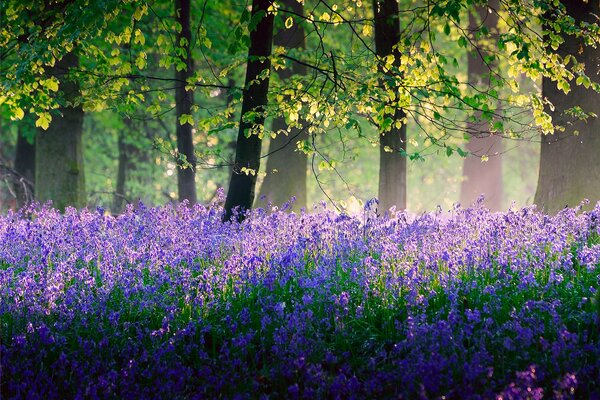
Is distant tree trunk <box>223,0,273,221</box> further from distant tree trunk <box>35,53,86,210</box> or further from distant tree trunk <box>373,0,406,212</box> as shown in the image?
distant tree trunk <box>35,53,86,210</box>

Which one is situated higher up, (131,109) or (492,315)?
(131,109)

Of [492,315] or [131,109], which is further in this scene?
[131,109]

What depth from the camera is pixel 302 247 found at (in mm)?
7238

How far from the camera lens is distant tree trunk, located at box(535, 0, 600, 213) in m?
10.6

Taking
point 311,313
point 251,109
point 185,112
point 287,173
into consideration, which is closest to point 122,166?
point 287,173

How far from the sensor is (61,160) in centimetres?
1357

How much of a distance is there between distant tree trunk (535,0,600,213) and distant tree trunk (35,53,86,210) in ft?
30.8

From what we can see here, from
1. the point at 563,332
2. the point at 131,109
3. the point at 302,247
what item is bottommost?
the point at 563,332

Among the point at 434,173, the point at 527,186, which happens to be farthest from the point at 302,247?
the point at 527,186

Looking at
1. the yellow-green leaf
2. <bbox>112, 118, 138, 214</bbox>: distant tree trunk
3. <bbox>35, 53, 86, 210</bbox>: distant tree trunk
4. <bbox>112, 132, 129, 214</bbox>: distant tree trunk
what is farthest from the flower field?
<bbox>112, 132, 129, 214</bbox>: distant tree trunk

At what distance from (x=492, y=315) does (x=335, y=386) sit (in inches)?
70.3

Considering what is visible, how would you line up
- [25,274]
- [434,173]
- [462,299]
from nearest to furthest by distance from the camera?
[462,299] < [25,274] < [434,173]

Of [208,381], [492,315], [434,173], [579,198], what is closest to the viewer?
[208,381]

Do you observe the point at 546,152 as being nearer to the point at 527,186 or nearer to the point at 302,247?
the point at 302,247
